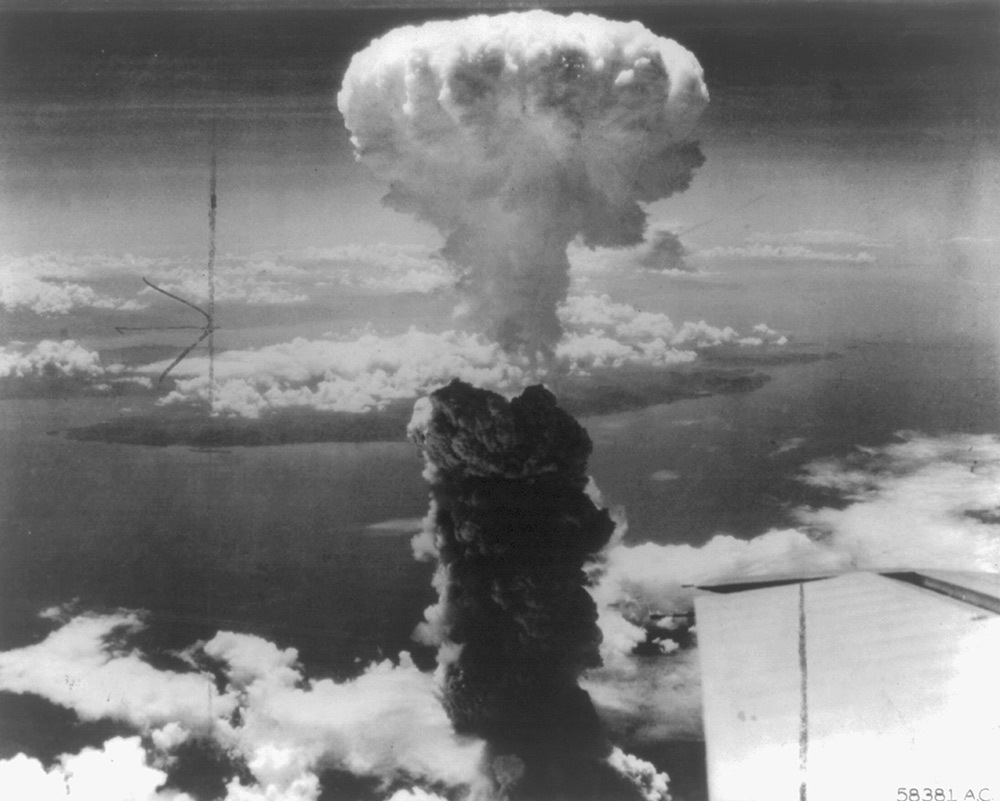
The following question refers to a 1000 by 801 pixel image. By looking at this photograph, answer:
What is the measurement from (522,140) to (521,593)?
3988mm

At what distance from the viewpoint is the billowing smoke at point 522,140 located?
7316mm

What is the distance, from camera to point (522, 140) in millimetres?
7465

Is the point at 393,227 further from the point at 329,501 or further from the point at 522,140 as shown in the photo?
the point at 329,501

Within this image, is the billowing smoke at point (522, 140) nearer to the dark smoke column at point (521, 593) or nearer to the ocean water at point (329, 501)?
the dark smoke column at point (521, 593)

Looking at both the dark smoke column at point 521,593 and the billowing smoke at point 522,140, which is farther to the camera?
the billowing smoke at point 522,140

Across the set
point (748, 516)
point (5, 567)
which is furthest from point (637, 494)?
point (5, 567)

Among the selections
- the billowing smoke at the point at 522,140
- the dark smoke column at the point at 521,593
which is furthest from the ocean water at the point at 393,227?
the dark smoke column at the point at 521,593

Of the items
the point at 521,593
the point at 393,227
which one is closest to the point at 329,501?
the point at 521,593

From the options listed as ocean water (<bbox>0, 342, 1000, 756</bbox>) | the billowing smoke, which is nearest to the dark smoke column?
ocean water (<bbox>0, 342, 1000, 756</bbox>)

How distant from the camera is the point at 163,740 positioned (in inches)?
275

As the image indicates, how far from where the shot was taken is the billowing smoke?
732 centimetres

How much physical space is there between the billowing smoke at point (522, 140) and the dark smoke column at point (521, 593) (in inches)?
33.0

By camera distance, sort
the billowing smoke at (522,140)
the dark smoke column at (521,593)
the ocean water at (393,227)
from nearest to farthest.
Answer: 1. the dark smoke column at (521,593)
2. the billowing smoke at (522,140)
3. the ocean water at (393,227)

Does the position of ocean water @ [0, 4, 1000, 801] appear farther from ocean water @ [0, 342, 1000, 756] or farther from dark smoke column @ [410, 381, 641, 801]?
dark smoke column @ [410, 381, 641, 801]
